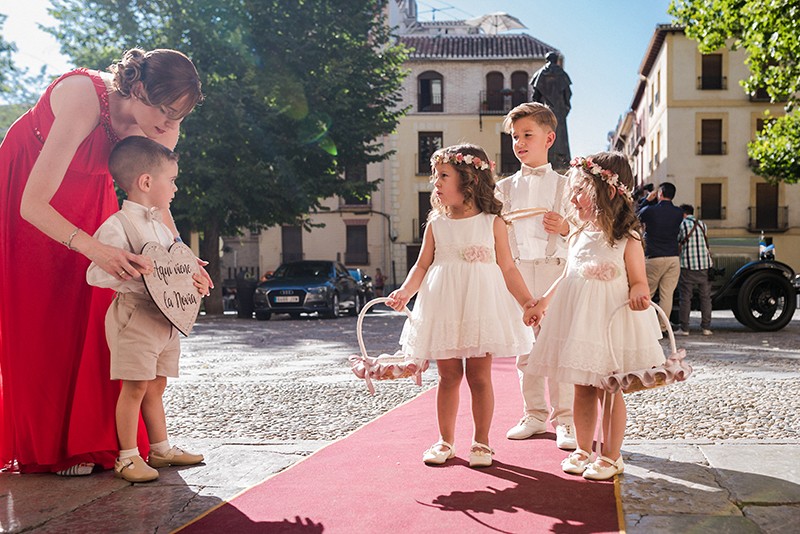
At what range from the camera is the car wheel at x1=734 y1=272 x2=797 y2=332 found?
11.8 metres

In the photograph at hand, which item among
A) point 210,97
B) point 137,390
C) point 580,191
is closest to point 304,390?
point 137,390

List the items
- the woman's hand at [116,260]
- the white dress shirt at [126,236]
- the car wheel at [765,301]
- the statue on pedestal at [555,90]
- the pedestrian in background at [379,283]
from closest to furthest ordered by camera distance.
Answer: the woman's hand at [116,260], the white dress shirt at [126,236], the statue on pedestal at [555,90], the car wheel at [765,301], the pedestrian in background at [379,283]

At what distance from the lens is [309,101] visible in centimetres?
1973

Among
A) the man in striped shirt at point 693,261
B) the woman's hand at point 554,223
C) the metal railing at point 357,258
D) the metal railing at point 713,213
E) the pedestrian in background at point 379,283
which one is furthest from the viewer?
the metal railing at point 357,258

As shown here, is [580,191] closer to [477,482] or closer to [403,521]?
[477,482]

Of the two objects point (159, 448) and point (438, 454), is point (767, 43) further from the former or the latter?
point (159, 448)

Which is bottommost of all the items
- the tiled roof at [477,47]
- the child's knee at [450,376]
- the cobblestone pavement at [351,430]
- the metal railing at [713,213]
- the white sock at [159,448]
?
the cobblestone pavement at [351,430]

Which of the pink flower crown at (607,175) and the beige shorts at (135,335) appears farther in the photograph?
the pink flower crown at (607,175)

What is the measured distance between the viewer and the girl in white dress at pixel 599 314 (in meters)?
3.50

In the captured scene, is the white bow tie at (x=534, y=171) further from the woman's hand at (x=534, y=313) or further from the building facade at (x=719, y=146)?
the building facade at (x=719, y=146)

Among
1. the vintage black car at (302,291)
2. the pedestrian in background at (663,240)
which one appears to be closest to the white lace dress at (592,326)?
the pedestrian in background at (663,240)

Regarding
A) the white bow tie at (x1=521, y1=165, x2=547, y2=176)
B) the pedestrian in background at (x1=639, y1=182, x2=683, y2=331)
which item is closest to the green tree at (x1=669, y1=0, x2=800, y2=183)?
the pedestrian in background at (x1=639, y1=182, x2=683, y2=331)

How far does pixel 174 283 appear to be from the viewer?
357cm

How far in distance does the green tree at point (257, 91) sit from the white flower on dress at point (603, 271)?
1554cm
